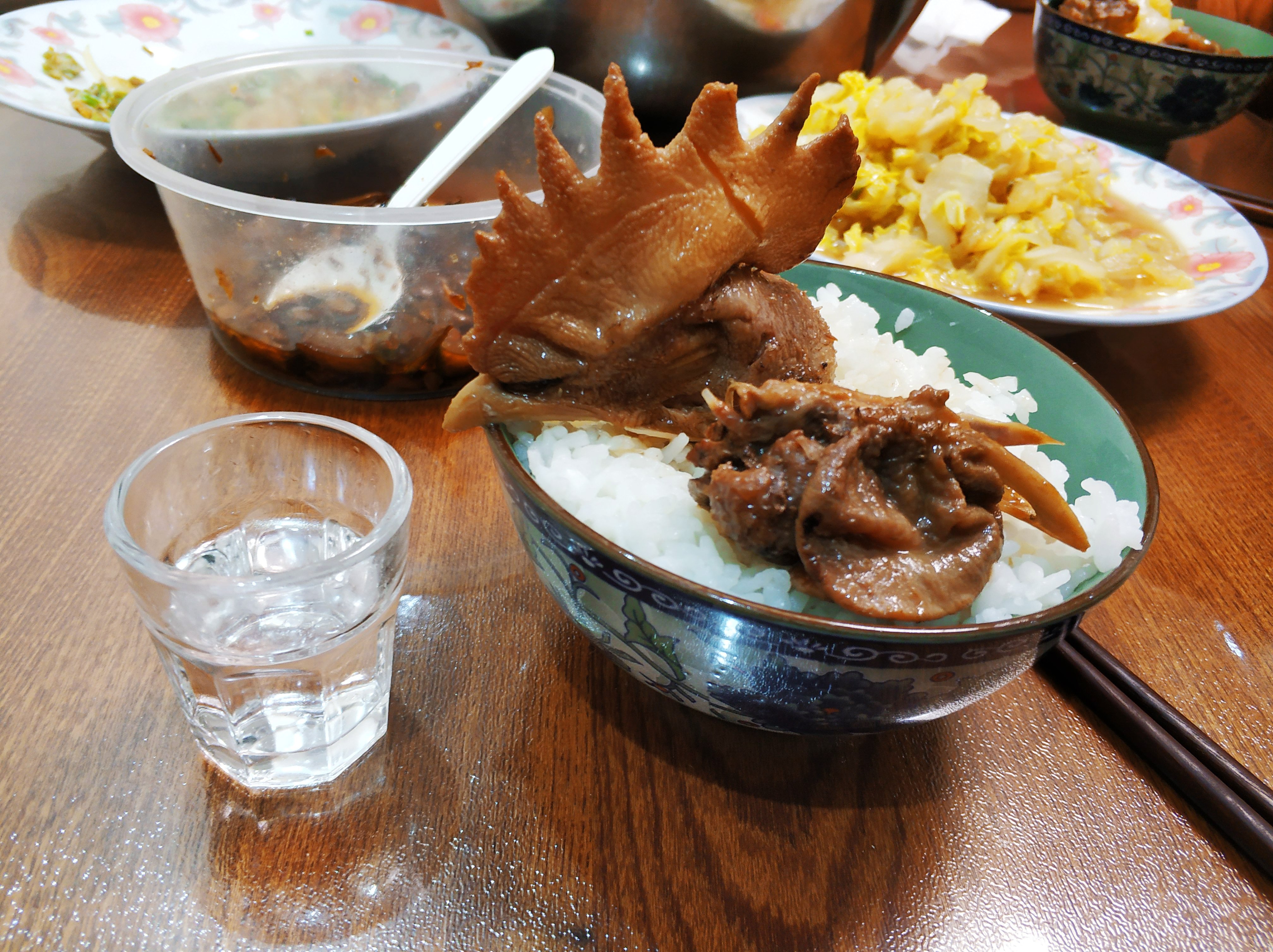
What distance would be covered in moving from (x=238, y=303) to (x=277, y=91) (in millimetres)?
728

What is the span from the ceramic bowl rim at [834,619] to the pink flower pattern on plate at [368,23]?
204cm

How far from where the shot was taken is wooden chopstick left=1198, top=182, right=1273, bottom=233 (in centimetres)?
235

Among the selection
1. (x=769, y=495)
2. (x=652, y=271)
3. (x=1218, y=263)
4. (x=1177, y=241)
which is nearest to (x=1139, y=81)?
(x=1177, y=241)

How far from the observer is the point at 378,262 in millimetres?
1493

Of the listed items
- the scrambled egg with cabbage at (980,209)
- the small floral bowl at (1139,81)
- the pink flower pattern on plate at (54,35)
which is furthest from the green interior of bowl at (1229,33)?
the pink flower pattern on plate at (54,35)

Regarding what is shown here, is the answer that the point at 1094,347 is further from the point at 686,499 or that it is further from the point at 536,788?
the point at 536,788

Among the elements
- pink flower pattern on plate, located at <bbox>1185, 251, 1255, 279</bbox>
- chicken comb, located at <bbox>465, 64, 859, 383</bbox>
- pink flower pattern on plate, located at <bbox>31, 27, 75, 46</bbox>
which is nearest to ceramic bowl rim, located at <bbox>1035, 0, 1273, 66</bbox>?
pink flower pattern on plate, located at <bbox>1185, 251, 1255, 279</bbox>

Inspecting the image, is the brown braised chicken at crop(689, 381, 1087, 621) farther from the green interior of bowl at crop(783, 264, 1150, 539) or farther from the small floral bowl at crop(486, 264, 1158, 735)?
the green interior of bowl at crop(783, 264, 1150, 539)

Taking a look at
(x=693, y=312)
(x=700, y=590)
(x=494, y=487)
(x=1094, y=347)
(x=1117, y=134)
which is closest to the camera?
(x=700, y=590)

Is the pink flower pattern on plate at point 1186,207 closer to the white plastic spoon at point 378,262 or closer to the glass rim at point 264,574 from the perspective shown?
the white plastic spoon at point 378,262

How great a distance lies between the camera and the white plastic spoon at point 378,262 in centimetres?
148

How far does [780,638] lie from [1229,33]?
326 cm

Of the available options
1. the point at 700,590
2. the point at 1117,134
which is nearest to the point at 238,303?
the point at 700,590

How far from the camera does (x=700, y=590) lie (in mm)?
757
